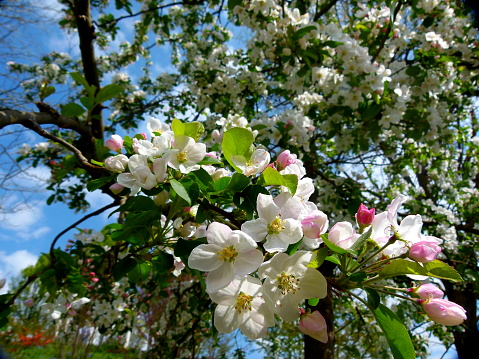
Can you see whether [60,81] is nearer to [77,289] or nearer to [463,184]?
[77,289]

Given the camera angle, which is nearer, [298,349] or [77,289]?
[77,289]

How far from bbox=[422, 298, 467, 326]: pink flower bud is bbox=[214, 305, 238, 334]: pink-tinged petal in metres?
0.45

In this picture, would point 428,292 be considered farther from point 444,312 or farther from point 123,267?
point 123,267

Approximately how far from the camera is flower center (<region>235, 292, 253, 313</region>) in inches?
27.3

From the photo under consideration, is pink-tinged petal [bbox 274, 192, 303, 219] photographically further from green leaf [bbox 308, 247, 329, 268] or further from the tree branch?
the tree branch

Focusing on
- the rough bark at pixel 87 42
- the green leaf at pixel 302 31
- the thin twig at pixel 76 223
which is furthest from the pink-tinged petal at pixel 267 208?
the green leaf at pixel 302 31

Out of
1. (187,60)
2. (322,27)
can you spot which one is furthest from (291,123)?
(187,60)

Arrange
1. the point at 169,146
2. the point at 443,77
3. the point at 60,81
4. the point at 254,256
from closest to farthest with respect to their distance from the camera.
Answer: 1. the point at 254,256
2. the point at 169,146
3. the point at 443,77
4. the point at 60,81

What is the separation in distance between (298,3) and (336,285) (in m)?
3.40

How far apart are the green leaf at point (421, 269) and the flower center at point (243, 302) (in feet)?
0.98

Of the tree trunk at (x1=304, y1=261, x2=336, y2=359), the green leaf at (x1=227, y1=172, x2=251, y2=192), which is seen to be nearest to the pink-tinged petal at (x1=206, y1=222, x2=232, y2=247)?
the green leaf at (x1=227, y1=172, x2=251, y2=192)

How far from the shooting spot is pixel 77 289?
1.69 meters

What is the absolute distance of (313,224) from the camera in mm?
681

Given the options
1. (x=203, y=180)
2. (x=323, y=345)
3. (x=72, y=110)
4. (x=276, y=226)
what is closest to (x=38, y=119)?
(x=72, y=110)
